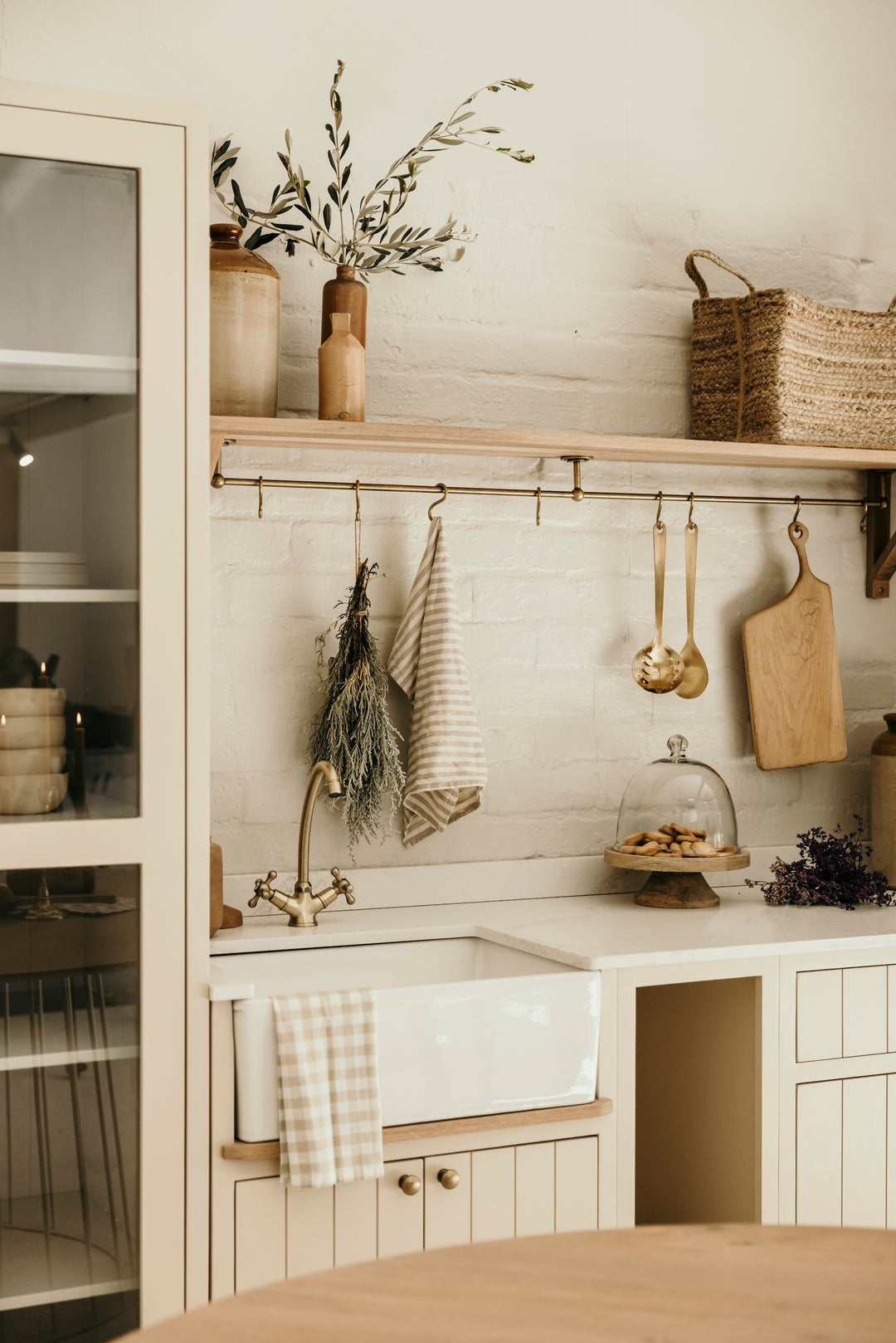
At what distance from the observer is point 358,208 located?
2307 millimetres

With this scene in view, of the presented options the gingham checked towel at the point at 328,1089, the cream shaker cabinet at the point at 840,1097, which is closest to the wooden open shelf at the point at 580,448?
the gingham checked towel at the point at 328,1089

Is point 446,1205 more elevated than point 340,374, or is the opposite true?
point 340,374

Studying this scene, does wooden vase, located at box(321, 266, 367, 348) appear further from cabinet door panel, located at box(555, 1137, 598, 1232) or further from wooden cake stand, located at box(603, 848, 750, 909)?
cabinet door panel, located at box(555, 1137, 598, 1232)

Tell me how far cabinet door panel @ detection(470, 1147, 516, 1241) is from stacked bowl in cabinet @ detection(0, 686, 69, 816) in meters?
0.76

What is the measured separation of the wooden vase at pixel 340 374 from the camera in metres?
2.09

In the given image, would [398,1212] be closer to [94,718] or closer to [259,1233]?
[259,1233]

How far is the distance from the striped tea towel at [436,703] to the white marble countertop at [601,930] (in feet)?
0.63

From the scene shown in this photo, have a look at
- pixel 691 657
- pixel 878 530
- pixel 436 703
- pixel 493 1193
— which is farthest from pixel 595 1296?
pixel 878 530

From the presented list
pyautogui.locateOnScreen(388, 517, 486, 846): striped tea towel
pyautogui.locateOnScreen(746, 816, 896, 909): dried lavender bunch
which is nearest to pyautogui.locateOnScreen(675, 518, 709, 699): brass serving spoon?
pyautogui.locateOnScreen(746, 816, 896, 909): dried lavender bunch

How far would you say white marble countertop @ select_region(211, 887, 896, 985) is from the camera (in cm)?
Result: 192

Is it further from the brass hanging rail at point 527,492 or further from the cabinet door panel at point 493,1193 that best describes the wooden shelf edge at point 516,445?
the cabinet door panel at point 493,1193

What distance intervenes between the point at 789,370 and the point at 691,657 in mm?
562

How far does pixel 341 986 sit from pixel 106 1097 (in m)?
0.38

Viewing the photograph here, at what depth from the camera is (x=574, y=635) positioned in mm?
2475
